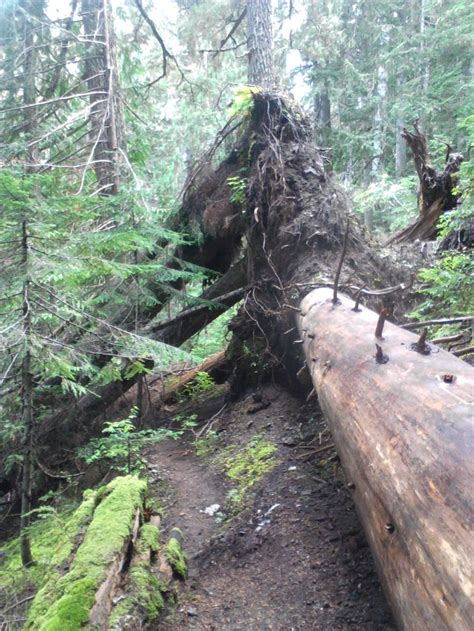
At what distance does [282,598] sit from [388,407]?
182cm

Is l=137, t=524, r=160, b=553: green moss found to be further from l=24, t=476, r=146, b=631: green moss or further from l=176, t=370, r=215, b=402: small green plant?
l=176, t=370, r=215, b=402: small green plant

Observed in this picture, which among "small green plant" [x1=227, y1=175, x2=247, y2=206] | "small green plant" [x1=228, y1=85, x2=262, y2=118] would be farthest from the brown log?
"small green plant" [x1=228, y1=85, x2=262, y2=118]

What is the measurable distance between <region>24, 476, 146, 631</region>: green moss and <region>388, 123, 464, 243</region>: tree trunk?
7315 millimetres

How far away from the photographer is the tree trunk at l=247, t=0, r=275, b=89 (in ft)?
30.0

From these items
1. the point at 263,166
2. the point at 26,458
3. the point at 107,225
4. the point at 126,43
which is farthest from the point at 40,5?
the point at 26,458

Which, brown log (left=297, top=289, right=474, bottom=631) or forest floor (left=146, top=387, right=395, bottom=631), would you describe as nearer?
brown log (left=297, top=289, right=474, bottom=631)

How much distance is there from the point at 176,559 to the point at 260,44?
31.7 ft

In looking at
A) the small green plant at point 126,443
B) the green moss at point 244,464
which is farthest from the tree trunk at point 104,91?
the green moss at point 244,464

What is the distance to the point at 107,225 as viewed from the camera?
8.86 meters

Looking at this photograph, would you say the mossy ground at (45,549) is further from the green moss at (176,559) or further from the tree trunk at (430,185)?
the tree trunk at (430,185)

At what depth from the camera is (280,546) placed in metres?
3.77

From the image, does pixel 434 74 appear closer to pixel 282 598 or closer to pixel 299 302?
pixel 299 302

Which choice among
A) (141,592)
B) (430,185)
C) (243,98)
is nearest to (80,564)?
(141,592)

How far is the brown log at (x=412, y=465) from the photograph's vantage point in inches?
62.1
